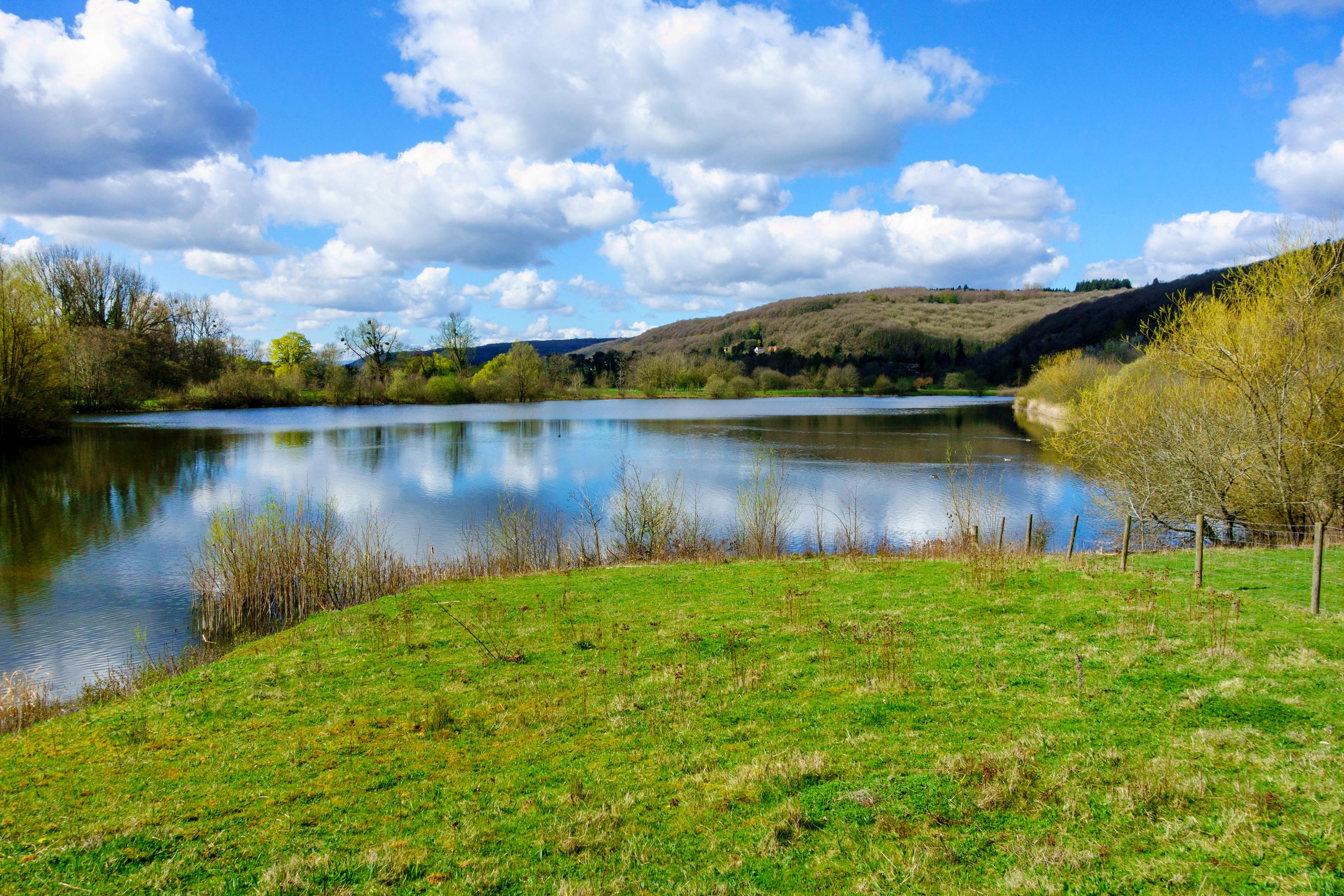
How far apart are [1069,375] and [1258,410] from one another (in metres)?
43.3

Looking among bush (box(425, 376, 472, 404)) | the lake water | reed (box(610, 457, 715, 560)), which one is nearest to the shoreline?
bush (box(425, 376, 472, 404))

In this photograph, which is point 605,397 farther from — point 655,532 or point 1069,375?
point 655,532

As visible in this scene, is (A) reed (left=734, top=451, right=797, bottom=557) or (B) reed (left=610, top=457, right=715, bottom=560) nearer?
(A) reed (left=734, top=451, right=797, bottom=557)

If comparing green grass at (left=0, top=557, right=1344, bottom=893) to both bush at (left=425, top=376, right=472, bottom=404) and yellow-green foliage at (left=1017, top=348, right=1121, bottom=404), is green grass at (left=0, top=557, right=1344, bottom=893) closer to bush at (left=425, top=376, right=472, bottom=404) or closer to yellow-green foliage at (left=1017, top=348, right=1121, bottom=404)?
yellow-green foliage at (left=1017, top=348, right=1121, bottom=404)


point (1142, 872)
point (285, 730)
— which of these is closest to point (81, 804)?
point (285, 730)

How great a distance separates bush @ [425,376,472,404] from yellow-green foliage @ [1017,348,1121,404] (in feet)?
225

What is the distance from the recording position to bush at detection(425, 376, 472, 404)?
289ft

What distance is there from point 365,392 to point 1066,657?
8969cm

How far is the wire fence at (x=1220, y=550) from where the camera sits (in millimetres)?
10781

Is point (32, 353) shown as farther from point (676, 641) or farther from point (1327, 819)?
point (1327, 819)

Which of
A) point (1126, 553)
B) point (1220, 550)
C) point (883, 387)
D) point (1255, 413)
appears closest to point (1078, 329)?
point (883, 387)

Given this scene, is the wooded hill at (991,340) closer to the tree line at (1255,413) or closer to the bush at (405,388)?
the bush at (405,388)

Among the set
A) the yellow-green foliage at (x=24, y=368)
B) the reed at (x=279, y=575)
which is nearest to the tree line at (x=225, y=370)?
the yellow-green foliage at (x=24, y=368)

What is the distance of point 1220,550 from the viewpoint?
15320mm
